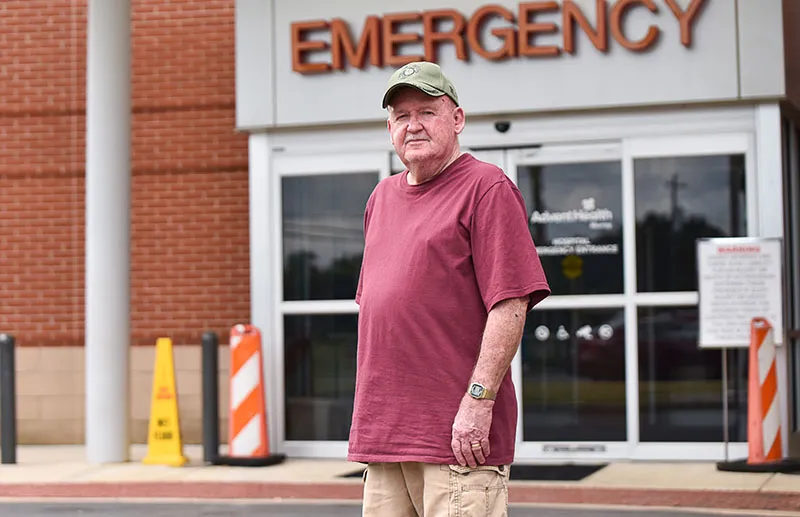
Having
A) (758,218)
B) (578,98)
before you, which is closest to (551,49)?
(578,98)

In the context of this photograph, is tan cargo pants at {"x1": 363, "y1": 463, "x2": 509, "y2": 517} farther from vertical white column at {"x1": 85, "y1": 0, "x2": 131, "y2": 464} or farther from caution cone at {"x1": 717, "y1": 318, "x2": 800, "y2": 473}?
vertical white column at {"x1": 85, "y1": 0, "x2": 131, "y2": 464}

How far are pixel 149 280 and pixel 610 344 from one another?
4.86 metres

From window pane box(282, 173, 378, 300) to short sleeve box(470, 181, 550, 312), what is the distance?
8.20m

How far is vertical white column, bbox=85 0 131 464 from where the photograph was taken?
11.5m

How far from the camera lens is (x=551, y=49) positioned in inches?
443

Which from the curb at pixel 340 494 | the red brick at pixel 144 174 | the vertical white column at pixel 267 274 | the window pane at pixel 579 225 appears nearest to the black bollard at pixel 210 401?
the vertical white column at pixel 267 274

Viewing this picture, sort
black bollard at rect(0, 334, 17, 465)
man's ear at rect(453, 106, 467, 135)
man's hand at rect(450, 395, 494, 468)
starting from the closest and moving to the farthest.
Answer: man's hand at rect(450, 395, 494, 468)
man's ear at rect(453, 106, 467, 135)
black bollard at rect(0, 334, 17, 465)

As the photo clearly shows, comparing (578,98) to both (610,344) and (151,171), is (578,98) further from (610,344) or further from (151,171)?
(151,171)

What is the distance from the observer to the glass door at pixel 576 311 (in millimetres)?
11328

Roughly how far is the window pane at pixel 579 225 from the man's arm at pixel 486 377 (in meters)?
7.70

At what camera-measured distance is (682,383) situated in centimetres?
1115

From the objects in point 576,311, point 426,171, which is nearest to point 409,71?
point 426,171

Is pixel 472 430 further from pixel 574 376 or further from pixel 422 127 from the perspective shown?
pixel 574 376

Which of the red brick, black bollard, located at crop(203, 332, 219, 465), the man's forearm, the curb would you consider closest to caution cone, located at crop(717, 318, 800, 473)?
the curb
